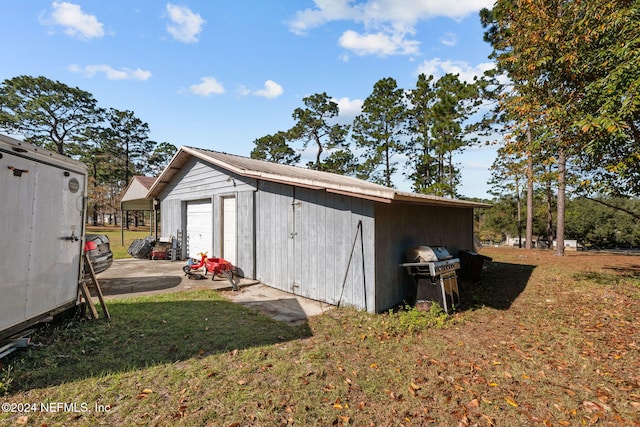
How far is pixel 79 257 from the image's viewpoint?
441 centimetres

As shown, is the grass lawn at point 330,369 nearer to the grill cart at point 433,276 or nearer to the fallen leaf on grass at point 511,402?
the fallen leaf on grass at point 511,402

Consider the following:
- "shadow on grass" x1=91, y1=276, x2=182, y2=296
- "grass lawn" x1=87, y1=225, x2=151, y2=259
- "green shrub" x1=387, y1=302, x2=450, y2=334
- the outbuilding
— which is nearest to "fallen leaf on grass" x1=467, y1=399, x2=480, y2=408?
"green shrub" x1=387, y1=302, x2=450, y2=334

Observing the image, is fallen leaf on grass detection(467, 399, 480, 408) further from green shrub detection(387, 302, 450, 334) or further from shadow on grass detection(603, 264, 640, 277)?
shadow on grass detection(603, 264, 640, 277)

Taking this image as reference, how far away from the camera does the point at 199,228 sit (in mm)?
10133

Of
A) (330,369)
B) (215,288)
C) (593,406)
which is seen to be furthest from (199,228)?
(593,406)

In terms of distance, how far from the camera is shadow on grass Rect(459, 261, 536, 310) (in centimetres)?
631

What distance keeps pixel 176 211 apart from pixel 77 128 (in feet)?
94.5

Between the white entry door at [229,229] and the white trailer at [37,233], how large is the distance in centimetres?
418

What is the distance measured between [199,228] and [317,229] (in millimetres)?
5850

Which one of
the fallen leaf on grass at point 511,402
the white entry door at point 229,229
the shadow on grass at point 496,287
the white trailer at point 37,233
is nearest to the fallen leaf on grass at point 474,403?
the fallen leaf on grass at point 511,402

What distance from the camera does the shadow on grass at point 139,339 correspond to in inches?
126

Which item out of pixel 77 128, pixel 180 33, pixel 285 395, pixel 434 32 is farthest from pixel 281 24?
pixel 77 128

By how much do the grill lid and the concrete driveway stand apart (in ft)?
6.41

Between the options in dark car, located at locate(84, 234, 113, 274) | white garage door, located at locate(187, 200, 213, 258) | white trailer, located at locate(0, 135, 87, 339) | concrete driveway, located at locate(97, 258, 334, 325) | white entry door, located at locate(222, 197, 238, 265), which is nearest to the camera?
white trailer, located at locate(0, 135, 87, 339)
